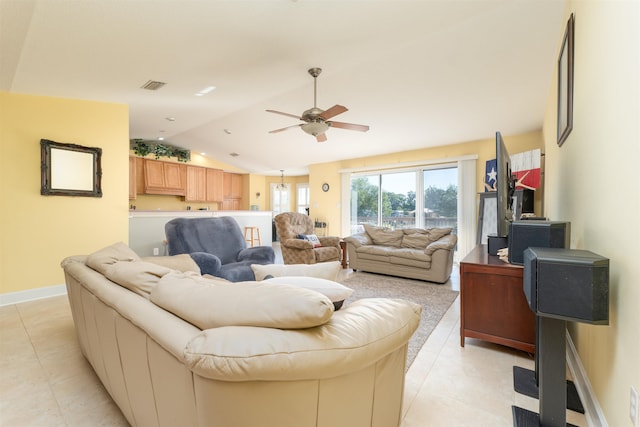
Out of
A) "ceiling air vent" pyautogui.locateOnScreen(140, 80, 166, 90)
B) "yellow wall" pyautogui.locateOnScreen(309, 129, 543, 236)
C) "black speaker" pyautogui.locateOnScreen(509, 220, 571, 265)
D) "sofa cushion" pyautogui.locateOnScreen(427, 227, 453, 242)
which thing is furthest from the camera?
"yellow wall" pyautogui.locateOnScreen(309, 129, 543, 236)

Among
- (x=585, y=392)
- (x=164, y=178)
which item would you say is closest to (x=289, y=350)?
(x=585, y=392)

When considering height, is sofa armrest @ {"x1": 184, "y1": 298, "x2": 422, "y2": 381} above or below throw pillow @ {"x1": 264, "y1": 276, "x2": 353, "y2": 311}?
below

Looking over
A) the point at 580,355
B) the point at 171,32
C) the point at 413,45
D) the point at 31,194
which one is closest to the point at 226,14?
the point at 171,32

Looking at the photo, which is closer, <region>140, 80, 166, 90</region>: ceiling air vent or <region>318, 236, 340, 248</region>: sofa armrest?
<region>140, 80, 166, 90</region>: ceiling air vent

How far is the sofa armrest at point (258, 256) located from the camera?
10.6 ft

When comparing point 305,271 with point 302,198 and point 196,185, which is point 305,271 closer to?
point 196,185

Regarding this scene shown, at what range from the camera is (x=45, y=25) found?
220 centimetres

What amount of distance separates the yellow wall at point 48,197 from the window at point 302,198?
6.86 m

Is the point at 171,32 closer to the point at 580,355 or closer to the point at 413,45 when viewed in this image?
the point at 413,45

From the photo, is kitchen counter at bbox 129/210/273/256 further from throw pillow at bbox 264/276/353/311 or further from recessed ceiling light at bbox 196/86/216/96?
throw pillow at bbox 264/276/353/311

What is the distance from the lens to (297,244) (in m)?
4.58

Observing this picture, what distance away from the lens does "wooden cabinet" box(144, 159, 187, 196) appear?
289 inches

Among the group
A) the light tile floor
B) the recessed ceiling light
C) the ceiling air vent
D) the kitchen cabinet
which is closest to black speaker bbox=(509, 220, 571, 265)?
the light tile floor

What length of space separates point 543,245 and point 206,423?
5.77ft
